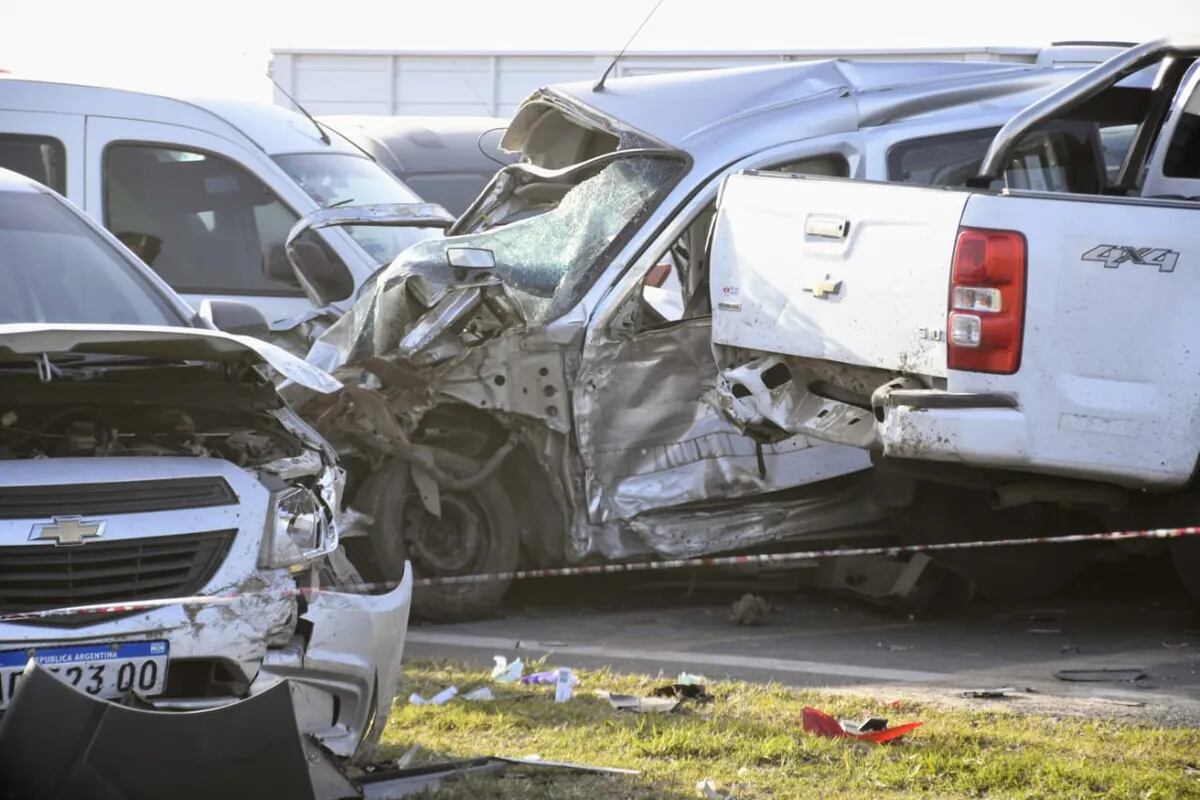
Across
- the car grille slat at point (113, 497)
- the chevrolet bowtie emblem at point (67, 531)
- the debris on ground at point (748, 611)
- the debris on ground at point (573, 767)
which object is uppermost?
the car grille slat at point (113, 497)

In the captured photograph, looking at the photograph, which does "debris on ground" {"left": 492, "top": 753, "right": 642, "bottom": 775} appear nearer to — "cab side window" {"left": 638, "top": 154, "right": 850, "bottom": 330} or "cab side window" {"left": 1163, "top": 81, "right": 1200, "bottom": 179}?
"cab side window" {"left": 638, "top": 154, "right": 850, "bottom": 330}

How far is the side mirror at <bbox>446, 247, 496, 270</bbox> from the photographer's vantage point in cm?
794

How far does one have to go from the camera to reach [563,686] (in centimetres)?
664

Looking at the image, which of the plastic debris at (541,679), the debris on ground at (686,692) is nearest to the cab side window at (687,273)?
the plastic debris at (541,679)

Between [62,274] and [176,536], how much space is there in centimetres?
172

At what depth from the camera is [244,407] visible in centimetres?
575

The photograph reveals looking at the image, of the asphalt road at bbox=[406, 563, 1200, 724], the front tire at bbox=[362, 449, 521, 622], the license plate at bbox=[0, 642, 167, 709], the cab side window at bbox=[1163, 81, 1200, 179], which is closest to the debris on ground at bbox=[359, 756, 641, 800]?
the license plate at bbox=[0, 642, 167, 709]

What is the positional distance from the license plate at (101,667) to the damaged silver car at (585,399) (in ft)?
11.3

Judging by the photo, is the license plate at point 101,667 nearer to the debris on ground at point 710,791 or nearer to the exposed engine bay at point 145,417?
the exposed engine bay at point 145,417

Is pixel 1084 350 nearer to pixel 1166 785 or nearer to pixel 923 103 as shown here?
pixel 1166 785

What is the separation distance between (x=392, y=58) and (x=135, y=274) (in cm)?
1470

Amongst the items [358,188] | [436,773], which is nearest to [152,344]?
[436,773]

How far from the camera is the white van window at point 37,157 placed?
9.93 meters

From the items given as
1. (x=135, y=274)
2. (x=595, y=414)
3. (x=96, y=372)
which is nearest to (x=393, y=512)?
(x=595, y=414)
